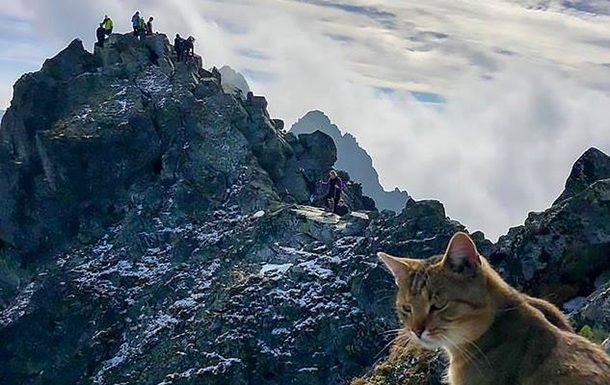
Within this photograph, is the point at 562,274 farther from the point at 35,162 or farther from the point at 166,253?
the point at 35,162

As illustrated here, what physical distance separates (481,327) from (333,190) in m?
49.7

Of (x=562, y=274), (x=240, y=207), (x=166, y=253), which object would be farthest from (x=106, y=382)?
(x=562, y=274)

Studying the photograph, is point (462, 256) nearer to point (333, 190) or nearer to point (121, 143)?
point (333, 190)

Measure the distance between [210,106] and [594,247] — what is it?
53.6m

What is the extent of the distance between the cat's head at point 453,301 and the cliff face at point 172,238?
120 feet

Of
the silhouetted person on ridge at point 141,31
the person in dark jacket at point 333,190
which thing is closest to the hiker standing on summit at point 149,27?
the silhouetted person on ridge at point 141,31

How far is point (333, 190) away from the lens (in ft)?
189

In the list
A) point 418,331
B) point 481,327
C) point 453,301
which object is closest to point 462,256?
point 453,301

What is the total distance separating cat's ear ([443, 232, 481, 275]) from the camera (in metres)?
7.69

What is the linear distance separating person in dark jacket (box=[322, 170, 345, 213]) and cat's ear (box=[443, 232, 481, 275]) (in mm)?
44197

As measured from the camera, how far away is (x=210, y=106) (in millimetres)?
71438

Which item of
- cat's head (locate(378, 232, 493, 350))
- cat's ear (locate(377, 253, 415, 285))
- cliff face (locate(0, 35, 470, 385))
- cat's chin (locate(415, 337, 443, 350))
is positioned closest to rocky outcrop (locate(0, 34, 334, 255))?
cliff face (locate(0, 35, 470, 385))

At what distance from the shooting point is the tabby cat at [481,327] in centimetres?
770

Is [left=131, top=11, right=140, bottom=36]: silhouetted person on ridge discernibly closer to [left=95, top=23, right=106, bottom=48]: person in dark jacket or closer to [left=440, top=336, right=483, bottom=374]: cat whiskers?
[left=95, top=23, right=106, bottom=48]: person in dark jacket
